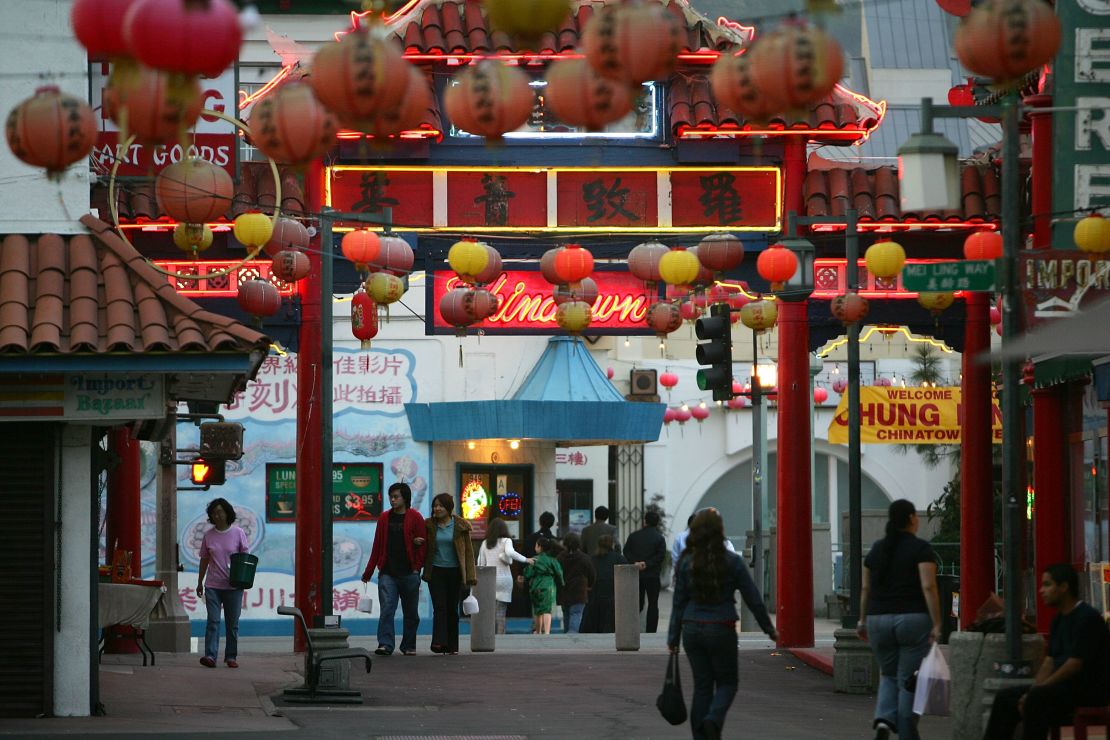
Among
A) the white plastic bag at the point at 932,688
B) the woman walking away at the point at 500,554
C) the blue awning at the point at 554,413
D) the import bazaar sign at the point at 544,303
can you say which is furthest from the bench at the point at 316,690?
the blue awning at the point at 554,413

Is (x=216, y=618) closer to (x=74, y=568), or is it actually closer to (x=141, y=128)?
(x=74, y=568)

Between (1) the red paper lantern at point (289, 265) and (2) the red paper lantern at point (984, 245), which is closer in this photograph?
(2) the red paper lantern at point (984, 245)

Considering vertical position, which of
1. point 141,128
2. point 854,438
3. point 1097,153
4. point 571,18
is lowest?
point 854,438

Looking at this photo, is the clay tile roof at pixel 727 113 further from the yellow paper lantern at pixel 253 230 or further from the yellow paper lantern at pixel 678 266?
the yellow paper lantern at pixel 253 230

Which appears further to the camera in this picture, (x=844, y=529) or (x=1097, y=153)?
(x=844, y=529)

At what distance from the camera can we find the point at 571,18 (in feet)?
77.2

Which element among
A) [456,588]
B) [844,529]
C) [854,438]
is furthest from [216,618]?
[844,529]

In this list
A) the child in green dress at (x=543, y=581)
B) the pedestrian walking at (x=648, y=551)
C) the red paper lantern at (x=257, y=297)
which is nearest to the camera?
the red paper lantern at (x=257, y=297)

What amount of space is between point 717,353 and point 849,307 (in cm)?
417

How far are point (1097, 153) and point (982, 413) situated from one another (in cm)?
659

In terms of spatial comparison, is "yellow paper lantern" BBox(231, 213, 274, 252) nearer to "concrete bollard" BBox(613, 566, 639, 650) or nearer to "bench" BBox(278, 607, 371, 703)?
"bench" BBox(278, 607, 371, 703)

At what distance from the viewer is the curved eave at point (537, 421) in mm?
32594

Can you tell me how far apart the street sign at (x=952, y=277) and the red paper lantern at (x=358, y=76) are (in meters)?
5.66

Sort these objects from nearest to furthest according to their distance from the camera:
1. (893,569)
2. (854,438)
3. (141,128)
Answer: (141,128), (893,569), (854,438)
